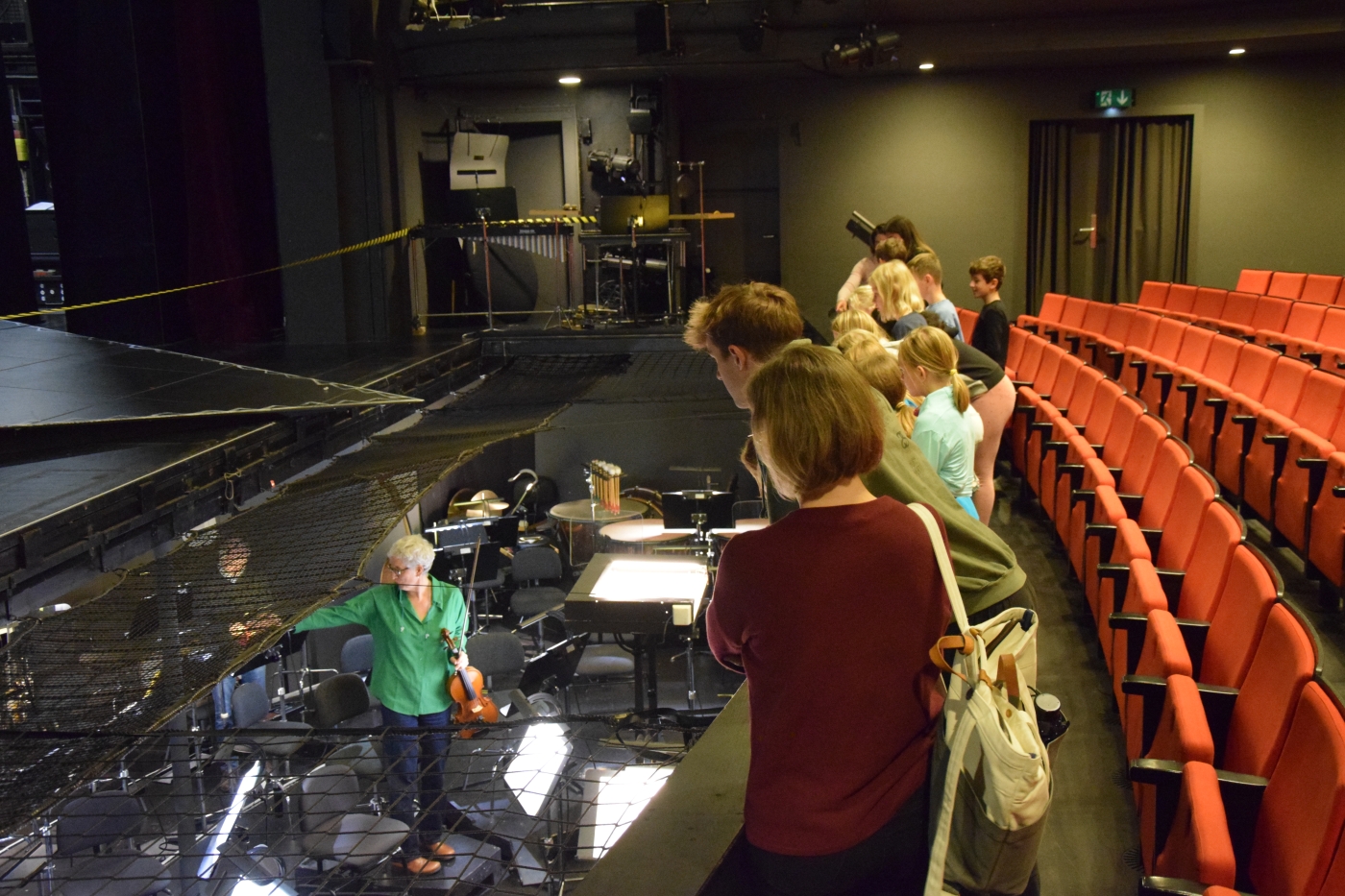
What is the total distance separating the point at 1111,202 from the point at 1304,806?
911cm

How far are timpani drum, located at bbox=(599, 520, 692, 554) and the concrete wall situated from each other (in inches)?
165

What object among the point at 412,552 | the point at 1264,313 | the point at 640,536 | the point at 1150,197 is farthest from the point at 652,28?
the point at 412,552

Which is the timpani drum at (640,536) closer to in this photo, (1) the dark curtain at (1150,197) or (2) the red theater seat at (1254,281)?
(2) the red theater seat at (1254,281)

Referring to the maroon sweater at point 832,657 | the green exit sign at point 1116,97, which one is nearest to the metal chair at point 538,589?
the maroon sweater at point 832,657

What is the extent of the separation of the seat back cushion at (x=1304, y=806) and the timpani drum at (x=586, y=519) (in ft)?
17.1

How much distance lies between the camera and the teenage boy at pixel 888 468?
1.63 m

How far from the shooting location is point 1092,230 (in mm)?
10047

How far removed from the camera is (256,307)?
8.84 meters

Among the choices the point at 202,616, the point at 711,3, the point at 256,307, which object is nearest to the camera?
the point at 202,616

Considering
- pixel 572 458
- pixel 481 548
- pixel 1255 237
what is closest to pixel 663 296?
pixel 572 458

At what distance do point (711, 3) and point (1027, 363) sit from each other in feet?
12.1

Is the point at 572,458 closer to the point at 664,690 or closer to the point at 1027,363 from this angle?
the point at 664,690

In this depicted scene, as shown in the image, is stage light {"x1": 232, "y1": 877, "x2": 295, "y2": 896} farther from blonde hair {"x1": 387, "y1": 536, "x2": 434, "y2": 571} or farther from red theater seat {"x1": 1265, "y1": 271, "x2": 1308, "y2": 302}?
red theater seat {"x1": 1265, "y1": 271, "x2": 1308, "y2": 302}

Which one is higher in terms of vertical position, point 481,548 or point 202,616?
point 202,616
